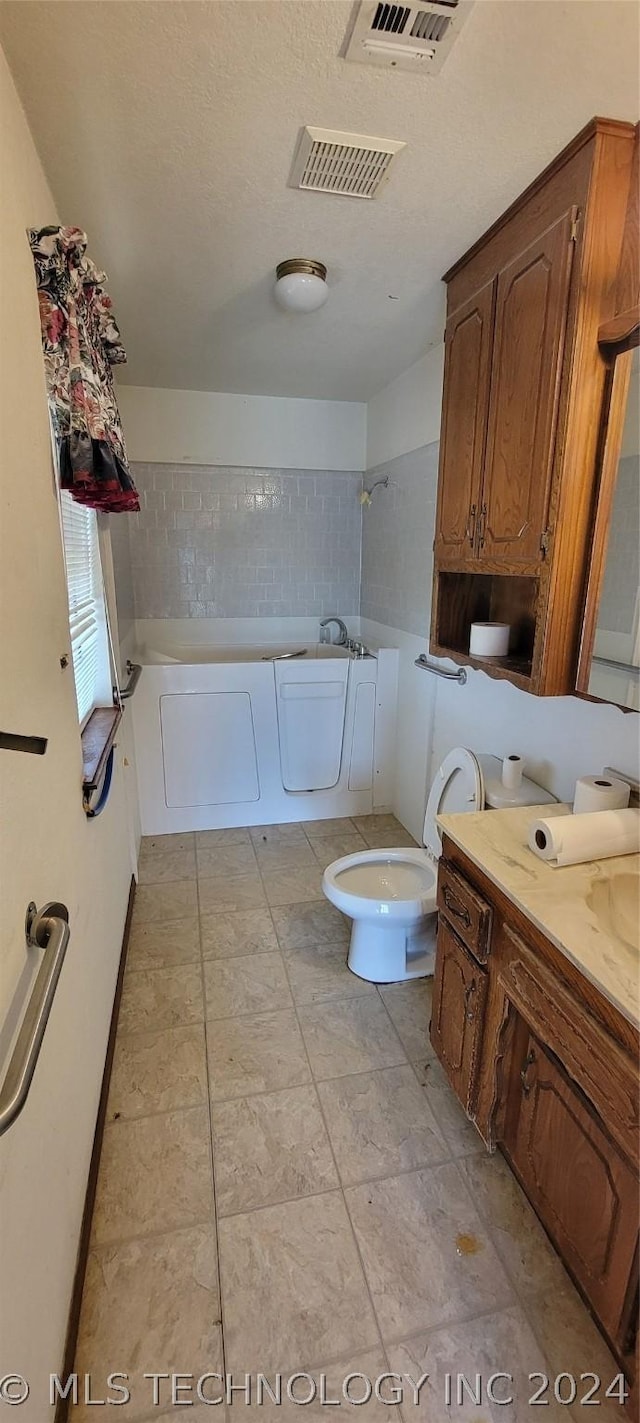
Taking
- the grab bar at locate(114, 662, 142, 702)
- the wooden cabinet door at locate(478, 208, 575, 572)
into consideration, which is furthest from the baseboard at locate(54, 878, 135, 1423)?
the wooden cabinet door at locate(478, 208, 575, 572)

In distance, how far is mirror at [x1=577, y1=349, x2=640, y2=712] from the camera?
1.30 metres

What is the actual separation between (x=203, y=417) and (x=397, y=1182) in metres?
3.46

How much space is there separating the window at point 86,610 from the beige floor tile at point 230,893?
0.96m

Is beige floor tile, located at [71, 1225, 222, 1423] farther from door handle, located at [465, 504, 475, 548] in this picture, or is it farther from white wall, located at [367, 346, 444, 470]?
white wall, located at [367, 346, 444, 470]

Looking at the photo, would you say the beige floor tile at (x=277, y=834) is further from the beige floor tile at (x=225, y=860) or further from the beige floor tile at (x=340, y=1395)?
the beige floor tile at (x=340, y=1395)

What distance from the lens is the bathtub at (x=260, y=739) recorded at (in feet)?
9.82

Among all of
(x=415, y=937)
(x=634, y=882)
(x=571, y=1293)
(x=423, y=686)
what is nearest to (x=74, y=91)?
(x=634, y=882)

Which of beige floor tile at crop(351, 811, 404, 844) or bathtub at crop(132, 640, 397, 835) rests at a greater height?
bathtub at crop(132, 640, 397, 835)

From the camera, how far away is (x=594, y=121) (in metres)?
1.24

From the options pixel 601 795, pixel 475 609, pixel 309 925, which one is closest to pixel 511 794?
pixel 601 795

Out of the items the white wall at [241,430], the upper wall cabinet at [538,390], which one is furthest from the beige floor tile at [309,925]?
the white wall at [241,430]

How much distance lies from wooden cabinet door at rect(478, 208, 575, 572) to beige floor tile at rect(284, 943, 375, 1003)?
1.50 metres

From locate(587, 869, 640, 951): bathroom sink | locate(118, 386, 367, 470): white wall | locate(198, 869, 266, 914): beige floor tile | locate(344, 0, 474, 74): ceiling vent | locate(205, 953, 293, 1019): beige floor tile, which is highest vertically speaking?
locate(344, 0, 474, 74): ceiling vent

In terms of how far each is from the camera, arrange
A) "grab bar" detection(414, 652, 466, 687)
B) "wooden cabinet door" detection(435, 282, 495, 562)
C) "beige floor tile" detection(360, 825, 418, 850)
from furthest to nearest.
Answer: "beige floor tile" detection(360, 825, 418, 850)
"grab bar" detection(414, 652, 466, 687)
"wooden cabinet door" detection(435, 282, 495, 562)
